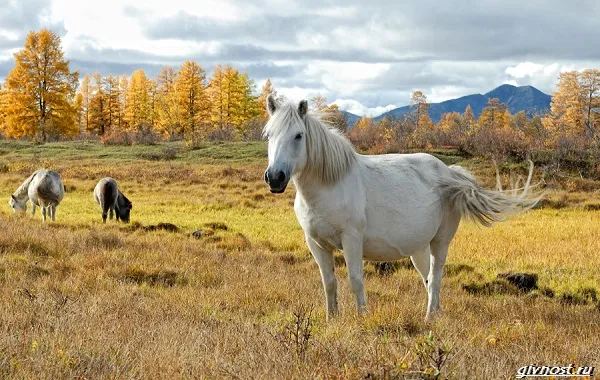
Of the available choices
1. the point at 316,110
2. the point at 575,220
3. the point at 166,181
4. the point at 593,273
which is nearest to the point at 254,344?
the point at 316,110

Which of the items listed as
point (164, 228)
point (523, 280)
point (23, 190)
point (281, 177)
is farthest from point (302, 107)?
point (23, 190)

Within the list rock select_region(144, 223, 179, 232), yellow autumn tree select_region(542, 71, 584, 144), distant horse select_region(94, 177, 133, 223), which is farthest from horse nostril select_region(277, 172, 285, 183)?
yellow autumn tree select_region(542, 71, 584, 144)

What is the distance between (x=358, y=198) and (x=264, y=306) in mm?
1736

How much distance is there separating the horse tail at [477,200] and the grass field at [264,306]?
3.73 feet

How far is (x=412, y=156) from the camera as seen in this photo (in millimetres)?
6438

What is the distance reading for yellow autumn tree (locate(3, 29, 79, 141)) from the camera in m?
48.9

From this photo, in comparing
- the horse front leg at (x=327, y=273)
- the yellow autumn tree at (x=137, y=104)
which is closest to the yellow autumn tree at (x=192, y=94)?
the yellow autumn tree at (x=137, y=104)

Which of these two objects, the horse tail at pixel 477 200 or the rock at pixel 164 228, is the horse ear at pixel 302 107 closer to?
the horse tail at pixel 477 200

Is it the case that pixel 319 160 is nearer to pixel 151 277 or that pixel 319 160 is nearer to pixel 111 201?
pixel 151 277

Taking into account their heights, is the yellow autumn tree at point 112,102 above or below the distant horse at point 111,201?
above

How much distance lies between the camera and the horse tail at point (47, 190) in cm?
1491

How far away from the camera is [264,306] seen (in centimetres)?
607

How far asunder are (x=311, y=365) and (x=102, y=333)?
5.88 feet

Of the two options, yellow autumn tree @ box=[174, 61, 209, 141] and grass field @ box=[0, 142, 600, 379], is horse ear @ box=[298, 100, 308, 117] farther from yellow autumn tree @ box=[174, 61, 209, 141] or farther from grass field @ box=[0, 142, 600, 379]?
yellow autumn tree @ box=[174, 61, 209, 141]
